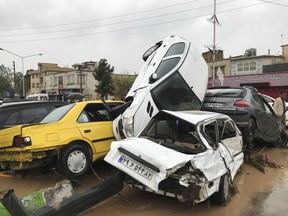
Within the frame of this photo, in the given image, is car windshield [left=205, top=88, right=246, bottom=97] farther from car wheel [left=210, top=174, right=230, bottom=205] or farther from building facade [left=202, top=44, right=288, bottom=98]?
Answer: building facade [left=202, top=44, right=288, bottom=98]

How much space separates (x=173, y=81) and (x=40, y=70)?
3140 inches

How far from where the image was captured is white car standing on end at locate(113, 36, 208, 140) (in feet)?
22.7

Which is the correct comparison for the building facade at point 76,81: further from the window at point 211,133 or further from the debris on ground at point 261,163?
the window at point 211,133

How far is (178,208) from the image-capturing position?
5.27 meters

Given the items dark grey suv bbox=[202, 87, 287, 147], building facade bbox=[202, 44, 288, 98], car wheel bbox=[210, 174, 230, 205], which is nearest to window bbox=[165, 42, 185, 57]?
dark grey suv bbox=[202, 87, 287, 147]

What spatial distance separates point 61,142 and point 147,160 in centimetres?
215

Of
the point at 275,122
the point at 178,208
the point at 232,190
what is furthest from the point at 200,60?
the point at 178,208

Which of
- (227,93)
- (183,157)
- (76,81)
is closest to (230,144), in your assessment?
(183,157)


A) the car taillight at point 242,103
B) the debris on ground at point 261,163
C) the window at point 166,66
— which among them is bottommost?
the debris on ground at point 261,163

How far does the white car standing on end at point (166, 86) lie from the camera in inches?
273

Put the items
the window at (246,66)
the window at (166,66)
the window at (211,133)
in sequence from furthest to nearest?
the window at (246,66), the window at (166,66), the window at (211,133)

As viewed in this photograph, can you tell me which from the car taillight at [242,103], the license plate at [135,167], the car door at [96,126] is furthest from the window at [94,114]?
the car taillight at [242,103]

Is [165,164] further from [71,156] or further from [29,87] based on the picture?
[29,87]

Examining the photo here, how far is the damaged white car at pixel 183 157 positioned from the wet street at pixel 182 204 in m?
0.34
